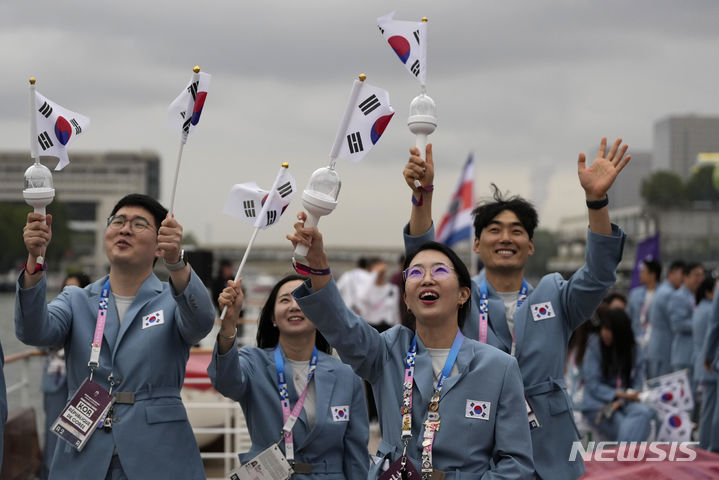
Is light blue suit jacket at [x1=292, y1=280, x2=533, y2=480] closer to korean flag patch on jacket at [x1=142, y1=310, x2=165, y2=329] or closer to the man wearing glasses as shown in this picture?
the man wearing glasses

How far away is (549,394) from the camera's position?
4.96 meters

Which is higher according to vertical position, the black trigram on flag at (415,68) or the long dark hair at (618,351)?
the black trigram on flag at (415,68)

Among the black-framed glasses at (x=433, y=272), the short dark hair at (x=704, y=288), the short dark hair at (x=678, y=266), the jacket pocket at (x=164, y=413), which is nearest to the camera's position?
the black-framed glasses at (x=433, y=272)

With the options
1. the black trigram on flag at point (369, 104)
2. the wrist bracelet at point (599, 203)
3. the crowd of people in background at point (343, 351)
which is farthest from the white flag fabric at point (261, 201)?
the wrist bracelet at point (599, 203)

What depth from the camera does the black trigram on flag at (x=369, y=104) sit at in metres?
3.95

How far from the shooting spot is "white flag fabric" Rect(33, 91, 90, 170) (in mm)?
4703

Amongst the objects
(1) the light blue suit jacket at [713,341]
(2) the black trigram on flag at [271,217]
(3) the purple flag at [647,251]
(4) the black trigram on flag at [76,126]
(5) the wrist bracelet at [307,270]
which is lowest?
(1) the light blue suit jacket at [713,341]

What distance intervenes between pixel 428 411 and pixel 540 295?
4.63ft

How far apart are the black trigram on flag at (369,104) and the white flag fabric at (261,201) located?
1.08 m

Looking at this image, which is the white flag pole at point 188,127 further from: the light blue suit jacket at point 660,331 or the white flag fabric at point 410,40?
the light blue suit jacket at point 660,331

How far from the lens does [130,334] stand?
471 centimetres

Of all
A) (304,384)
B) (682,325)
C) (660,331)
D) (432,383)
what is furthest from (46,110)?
(660,331)

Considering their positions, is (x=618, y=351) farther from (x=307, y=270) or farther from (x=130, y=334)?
(x=307, y=270)

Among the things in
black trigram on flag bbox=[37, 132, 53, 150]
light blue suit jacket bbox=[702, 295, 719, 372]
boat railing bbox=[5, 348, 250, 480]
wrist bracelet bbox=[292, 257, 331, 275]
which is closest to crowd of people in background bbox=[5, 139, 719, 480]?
wrist bracelet bbox=[292, 257, 331, 275]
